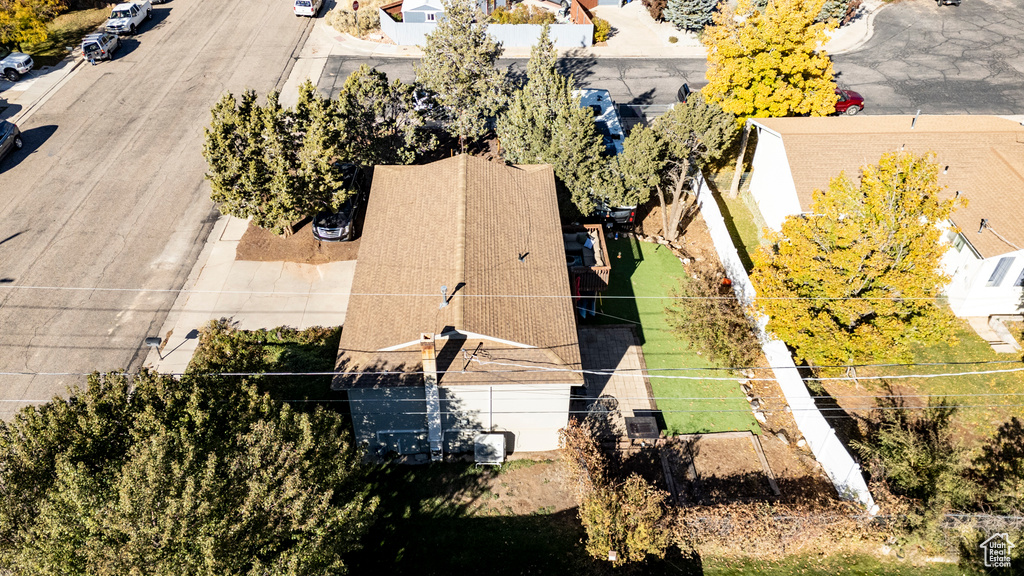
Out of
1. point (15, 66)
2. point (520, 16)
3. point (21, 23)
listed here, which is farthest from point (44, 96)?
point (520, 16)

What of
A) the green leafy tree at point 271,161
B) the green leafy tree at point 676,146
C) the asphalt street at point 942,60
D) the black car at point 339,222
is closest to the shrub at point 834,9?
the asphalt street at point 942,60

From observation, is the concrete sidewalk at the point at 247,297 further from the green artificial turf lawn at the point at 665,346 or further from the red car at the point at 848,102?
the red car at the point at 848,102

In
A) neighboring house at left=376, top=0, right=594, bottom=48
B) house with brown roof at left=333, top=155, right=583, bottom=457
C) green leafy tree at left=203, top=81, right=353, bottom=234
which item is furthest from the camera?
neighboring house at left=376, top=0, right=594, bottom=48

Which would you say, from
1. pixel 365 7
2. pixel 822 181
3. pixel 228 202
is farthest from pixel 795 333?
pixel 365 7

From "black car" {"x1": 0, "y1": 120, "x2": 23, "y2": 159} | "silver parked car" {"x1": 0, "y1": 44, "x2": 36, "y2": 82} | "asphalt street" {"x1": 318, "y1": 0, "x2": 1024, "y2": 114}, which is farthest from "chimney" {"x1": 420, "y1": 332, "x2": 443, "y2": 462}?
"silver parked car" {"x1": 0, "y1": 44, "x2": 36, "y2": 82}

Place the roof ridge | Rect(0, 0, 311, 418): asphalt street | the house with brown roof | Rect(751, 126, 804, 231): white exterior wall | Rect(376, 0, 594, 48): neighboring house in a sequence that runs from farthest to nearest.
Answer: Rect(376, 0, 594, 48): neighboring house, Rect(751, 126, 804, 231): white exterior wall, Rect(0, 0, 311, 418): asphalt street, the roof ridge, the house with brown roof

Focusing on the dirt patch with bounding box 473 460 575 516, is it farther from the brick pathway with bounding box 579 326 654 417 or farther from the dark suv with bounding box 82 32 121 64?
the dark suv with bounding box 82 32 121 64
